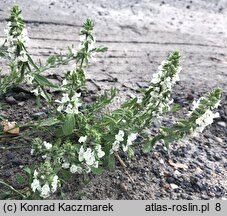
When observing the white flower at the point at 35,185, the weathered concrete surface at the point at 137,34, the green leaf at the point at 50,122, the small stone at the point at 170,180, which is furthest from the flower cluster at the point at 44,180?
the weathered concrete surface at the point at 137,34

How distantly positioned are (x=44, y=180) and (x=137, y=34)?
3153mm

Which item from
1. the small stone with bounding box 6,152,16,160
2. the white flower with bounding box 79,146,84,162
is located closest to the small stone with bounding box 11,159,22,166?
the small stone with bounding box 6,152,16,160

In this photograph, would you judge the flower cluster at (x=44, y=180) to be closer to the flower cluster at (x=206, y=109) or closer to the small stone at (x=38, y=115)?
the flower cluster at (x=206, y=109)

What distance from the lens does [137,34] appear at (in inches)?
214

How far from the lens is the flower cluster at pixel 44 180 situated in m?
2.49

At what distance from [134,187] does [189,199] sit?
1.09ft

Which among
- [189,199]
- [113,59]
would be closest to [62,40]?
[113,59]

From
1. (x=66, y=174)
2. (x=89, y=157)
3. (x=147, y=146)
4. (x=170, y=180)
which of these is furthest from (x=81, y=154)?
(x=170, y=180)

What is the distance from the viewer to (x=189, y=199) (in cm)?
316

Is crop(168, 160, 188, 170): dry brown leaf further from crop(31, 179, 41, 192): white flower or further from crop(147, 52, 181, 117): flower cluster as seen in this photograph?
crop(31, 179, 41, 192): white flower

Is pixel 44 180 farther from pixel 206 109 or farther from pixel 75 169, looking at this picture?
pixel 206 109

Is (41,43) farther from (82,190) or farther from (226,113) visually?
(82,190)

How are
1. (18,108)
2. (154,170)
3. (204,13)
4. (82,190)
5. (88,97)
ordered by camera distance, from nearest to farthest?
1. (82,190)
2. (154,170)
3. (18,108)
4. (88,97)
5. (204,13)

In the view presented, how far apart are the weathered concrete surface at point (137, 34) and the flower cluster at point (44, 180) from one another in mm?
1747
